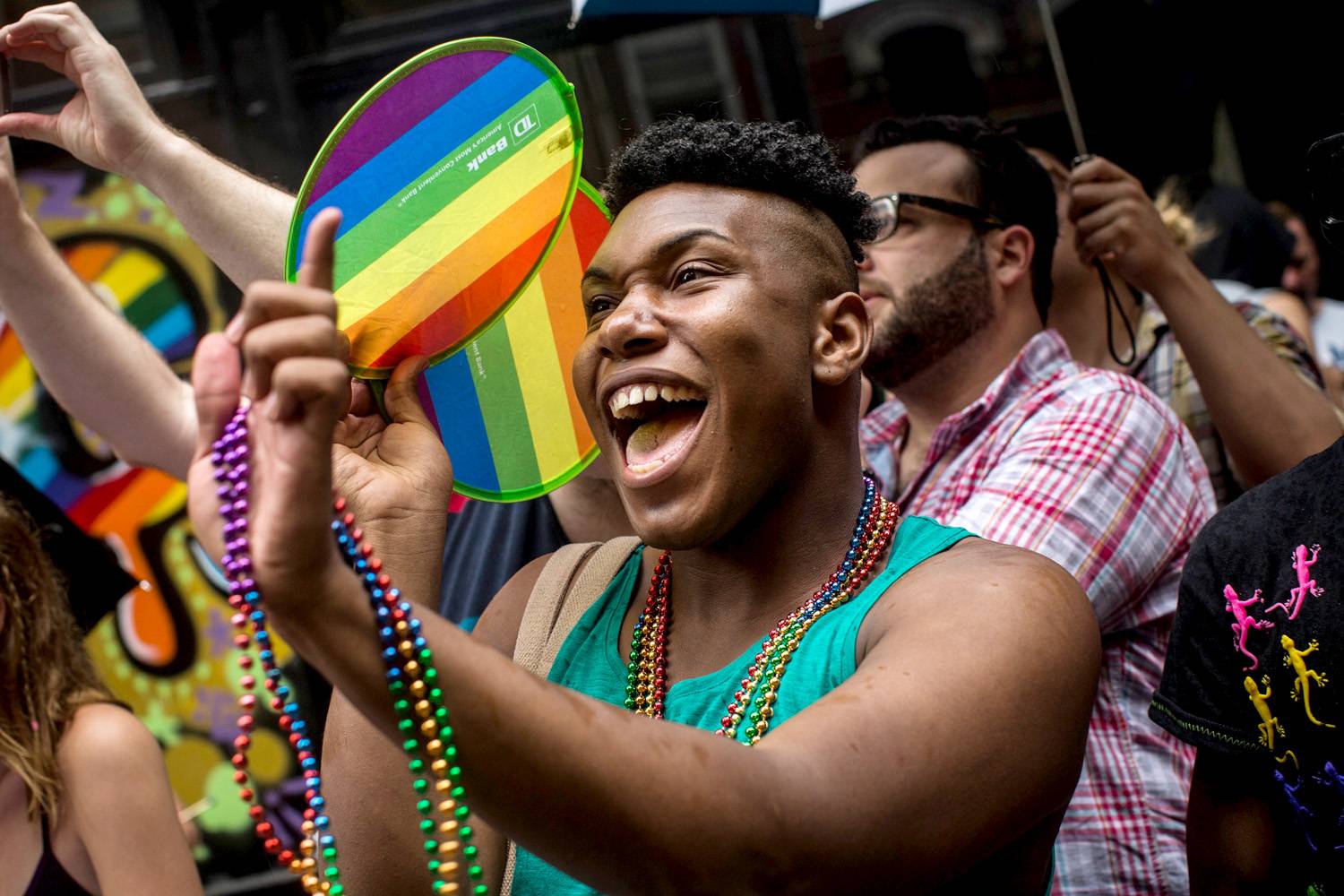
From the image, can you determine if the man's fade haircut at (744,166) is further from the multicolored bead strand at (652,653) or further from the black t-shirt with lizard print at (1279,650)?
the black t-shirt with lizard print at (1279,650)

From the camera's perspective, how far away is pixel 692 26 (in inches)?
187

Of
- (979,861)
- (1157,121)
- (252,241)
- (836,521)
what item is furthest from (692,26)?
(979,861)

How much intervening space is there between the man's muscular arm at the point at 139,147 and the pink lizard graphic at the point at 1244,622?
58.6 inches

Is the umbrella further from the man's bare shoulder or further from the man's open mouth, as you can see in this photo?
the man's bare shoulder

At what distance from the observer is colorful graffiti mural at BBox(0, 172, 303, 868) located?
4711 mm

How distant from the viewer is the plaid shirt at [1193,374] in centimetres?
296

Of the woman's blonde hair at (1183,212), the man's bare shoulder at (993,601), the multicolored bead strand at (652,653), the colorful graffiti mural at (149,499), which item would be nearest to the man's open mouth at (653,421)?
the multicolored bead strand at (652,653)

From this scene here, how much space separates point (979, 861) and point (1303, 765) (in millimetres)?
602

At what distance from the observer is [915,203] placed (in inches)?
119

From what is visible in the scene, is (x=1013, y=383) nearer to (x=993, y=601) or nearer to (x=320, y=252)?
(x=993, y=601)

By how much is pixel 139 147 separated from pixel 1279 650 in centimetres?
182

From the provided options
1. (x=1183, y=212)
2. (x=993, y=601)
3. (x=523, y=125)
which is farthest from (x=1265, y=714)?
(x=1183, y=212)

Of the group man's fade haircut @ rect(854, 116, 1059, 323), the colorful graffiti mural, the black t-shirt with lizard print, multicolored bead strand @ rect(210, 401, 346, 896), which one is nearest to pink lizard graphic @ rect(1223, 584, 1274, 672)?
the black t-shirt with lizard print

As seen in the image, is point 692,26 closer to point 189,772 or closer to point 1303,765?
point 189,772
